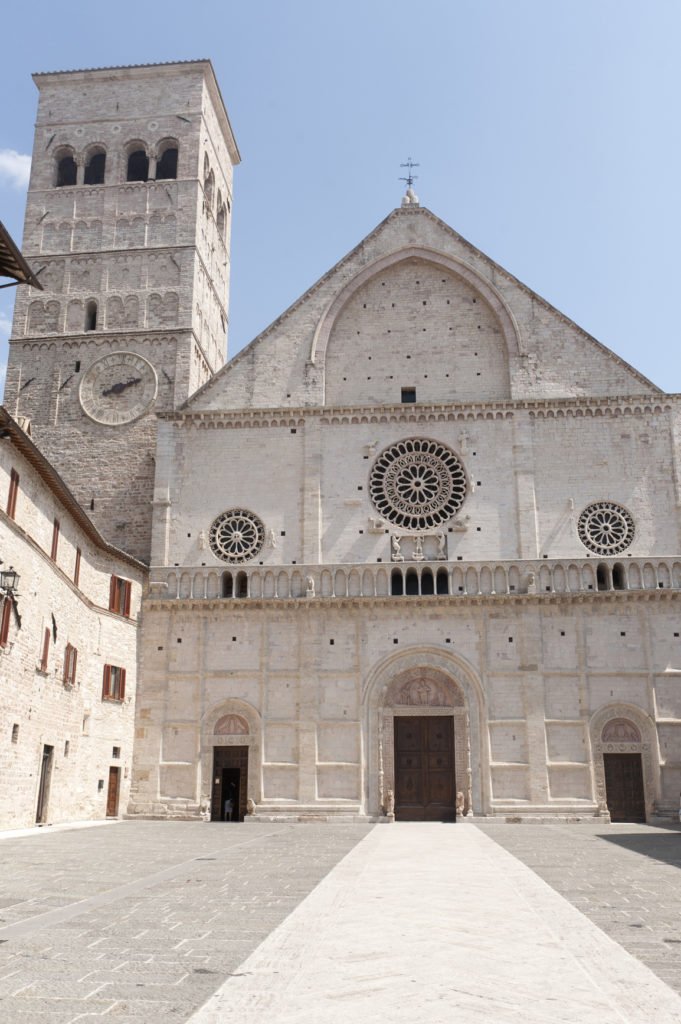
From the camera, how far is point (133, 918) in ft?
30.8

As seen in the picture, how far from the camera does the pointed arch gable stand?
1292 inches

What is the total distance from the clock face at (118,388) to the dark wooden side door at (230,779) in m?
12.2

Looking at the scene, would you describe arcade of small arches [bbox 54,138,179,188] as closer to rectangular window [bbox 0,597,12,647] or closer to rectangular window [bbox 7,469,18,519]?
rectangular window [bbox 7,469,18,519]

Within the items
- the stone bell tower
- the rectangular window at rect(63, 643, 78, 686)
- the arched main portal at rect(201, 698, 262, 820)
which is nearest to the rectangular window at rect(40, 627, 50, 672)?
the rectangular window at rect(63, 643, 78, 686)

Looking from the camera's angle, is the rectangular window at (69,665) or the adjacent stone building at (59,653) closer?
the adjacent stone building at (59,653)

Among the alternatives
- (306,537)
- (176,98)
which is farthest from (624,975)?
(176,98)

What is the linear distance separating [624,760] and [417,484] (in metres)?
10.5

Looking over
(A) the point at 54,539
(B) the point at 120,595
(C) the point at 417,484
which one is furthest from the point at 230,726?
(C) the point at 417,484

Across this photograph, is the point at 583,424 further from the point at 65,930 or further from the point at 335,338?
the point at 65,930

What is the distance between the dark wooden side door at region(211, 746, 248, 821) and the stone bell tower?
7.12 metres

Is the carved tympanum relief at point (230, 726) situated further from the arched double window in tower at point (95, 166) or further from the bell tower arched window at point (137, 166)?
the arched double window in tower at point (95, 166)

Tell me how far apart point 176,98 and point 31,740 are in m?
26.7

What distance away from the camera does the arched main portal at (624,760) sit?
2819 centimetres

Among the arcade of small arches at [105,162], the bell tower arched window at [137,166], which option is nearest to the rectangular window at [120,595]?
the arcade of small arches at [105,162]
